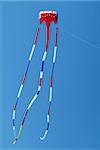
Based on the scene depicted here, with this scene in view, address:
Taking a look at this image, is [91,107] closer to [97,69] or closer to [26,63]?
[97,69]

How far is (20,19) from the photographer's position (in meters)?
1.60

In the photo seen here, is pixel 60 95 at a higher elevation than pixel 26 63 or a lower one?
lower

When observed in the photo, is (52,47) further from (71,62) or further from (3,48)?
(3,48)

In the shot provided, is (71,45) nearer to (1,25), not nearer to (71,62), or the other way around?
(71,62)

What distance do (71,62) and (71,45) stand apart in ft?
0.27

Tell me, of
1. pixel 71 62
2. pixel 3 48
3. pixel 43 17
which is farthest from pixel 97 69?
pixel 3 48

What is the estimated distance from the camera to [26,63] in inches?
62.4

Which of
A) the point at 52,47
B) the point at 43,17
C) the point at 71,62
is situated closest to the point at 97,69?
the point at 71,62

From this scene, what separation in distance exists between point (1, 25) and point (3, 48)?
0.11 m

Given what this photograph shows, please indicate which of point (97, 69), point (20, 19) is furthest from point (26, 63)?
point (97, 69)

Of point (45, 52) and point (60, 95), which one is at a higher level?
point (45, 52)

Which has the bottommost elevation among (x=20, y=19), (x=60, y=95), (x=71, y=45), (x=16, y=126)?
(x=16, y=126)

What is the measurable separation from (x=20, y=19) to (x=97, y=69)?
0.44 metres

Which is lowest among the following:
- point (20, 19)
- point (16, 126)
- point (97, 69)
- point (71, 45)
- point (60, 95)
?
point (16, 126)
